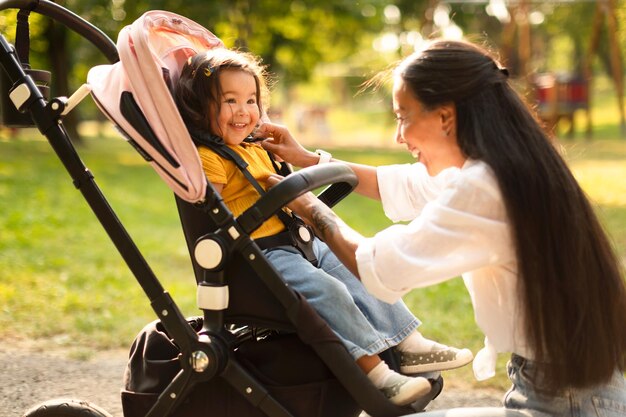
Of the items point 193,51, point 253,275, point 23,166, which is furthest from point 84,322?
point 23,166

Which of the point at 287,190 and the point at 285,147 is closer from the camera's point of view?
the point at 287,190

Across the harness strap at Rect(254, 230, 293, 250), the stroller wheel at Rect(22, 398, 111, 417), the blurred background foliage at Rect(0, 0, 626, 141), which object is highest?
the harness strap at Rect(254, 230, 293, 250)

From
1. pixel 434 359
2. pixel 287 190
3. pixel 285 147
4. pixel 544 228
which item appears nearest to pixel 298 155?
pixel 285 147

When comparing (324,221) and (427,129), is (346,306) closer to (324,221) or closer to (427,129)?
(324,221)

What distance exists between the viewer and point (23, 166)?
14.7m

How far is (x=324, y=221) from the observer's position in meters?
2.62

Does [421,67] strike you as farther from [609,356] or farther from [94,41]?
[94,41]

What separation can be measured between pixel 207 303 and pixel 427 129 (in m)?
0.81

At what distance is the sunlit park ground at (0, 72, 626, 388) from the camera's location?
5789mm

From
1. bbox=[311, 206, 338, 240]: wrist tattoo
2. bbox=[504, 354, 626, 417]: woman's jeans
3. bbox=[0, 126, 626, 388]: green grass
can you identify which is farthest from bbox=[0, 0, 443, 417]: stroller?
bbox=[0, 126, 626, 388]: green grass

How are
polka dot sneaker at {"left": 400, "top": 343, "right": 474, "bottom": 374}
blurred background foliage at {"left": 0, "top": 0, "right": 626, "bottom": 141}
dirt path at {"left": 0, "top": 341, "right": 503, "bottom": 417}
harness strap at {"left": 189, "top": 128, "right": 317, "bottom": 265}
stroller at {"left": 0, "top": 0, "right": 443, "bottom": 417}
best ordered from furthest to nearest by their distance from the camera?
blurred background foliage at {"left": 0, "top": 0, "right": 626, "bottom": 141}
dirt path at {"left": 0, "top": 341, "right": 503, "bottom": 417}
harness strap at {"left": 189, "top": 128, "right": 317, "bottom": 265}
polka dot sneaker at {"left": 400, "top": 343, "right": 474, "bottom": 374}
stroller at {"left": 0, "top": 0, "right": 443, "bottom": 417}

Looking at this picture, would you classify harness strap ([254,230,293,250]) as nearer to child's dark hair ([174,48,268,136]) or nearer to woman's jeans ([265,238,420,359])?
woman's jeans ([265,238,420,359])

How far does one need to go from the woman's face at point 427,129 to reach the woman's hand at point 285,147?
2.39 feet

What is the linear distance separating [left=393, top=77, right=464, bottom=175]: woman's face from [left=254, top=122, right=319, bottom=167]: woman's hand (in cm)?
73
